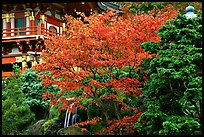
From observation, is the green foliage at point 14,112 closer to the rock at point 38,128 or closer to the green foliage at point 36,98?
the rock at point 38,128

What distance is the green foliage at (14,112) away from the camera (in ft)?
47.8

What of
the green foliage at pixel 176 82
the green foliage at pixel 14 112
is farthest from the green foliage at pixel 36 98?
the green foliage at pixel 176 82

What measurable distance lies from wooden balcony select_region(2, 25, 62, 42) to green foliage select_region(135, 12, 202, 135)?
13074 mm

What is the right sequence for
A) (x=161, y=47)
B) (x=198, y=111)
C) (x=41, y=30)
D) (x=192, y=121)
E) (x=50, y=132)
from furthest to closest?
1. (x=41, y=30)
2. (x=50, y=132)
3. (x=161, y=47)
4. (x=198, y=111)
5. (x=192, y=121)

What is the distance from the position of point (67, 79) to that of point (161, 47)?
145 inches

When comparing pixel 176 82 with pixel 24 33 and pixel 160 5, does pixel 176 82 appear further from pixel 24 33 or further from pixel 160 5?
pixel 160 5

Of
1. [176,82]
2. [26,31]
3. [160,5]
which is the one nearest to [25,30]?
[26,31]

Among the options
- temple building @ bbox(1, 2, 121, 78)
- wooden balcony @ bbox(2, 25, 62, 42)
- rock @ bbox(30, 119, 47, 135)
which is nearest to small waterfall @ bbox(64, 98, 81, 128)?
rock @ bbox(30, 119, 47, 135)

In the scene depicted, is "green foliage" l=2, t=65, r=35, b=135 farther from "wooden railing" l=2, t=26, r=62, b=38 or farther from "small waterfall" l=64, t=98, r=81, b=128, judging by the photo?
"wooden railing" l=2, t=26, r=62, b=38

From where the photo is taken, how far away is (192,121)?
Result: 1009 centimetres

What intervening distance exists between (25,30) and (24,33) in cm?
33

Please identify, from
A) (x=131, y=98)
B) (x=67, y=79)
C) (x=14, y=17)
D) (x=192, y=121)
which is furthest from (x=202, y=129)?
(x=14, y=17)

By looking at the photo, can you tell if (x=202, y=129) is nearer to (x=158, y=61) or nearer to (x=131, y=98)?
(x=158, y=61)

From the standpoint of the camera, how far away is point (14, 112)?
48.0ft
